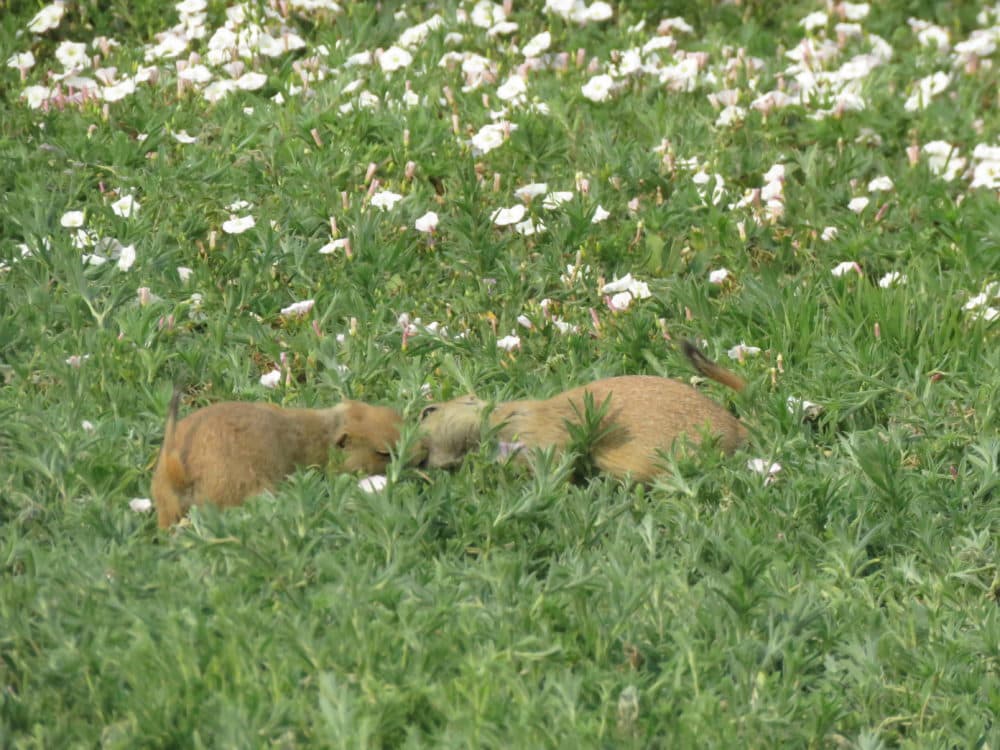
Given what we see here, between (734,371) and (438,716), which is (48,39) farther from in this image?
(438,716)

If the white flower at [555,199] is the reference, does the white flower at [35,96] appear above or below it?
above

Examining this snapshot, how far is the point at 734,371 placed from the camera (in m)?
5.56

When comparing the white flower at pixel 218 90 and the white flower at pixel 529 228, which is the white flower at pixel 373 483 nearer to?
the white flower at pixel 529 228

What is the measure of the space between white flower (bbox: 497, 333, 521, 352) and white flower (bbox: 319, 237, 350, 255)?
2.71 ft

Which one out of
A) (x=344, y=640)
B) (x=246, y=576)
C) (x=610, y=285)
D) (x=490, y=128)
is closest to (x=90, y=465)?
(x=246, y=576)

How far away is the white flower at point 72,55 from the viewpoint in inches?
288

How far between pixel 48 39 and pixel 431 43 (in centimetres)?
191

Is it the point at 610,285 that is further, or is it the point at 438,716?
the point at 610,285

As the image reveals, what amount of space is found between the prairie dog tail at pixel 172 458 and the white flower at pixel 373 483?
1.68 feet

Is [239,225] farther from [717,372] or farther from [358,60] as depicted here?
[717,372]

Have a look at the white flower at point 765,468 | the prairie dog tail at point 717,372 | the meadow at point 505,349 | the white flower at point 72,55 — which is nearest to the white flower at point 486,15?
the meadow at point 505,349

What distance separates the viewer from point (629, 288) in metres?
5.96

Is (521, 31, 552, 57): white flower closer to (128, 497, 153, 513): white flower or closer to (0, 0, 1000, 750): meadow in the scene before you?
(0, 0, 1000, 750): meadow

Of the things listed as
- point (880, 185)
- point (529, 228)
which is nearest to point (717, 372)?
point (529, 228)
